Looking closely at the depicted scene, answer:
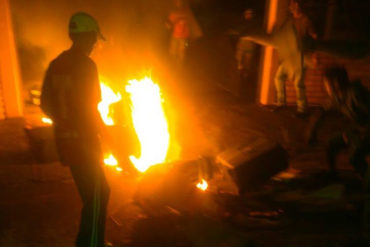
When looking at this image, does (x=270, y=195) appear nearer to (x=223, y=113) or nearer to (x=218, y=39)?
(x=223, y=113)

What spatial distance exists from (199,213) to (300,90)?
4.85 m

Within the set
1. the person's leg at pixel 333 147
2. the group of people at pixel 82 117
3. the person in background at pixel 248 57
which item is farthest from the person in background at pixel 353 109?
the person in background at pixel 248 57

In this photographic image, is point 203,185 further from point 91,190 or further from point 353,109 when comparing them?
A: point 353,109

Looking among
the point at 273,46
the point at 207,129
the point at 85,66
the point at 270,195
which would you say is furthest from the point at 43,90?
the point at 273,46

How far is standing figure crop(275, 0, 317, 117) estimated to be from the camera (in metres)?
8.20

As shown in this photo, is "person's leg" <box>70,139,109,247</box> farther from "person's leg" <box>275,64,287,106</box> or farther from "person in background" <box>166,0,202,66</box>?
"person in background" <box>166,0,202,66</box>

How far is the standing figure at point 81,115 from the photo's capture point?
11.2 feet

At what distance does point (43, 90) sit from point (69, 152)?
64 cm

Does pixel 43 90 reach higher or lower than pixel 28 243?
higher

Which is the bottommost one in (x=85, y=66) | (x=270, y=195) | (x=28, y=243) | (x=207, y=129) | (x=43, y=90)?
(x=28, y=243)

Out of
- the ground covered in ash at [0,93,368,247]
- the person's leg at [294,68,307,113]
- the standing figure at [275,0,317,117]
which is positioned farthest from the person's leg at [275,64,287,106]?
the ground covered in ash at [0,93,368,247]

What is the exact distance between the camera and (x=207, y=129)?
8016mm

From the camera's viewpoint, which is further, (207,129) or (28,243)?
(207,129)

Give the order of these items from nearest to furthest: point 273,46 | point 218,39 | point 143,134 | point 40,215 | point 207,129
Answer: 1. point 40,215
2. point 143,134
3. point 207,129
4. point 273,46
5. point 218,39
